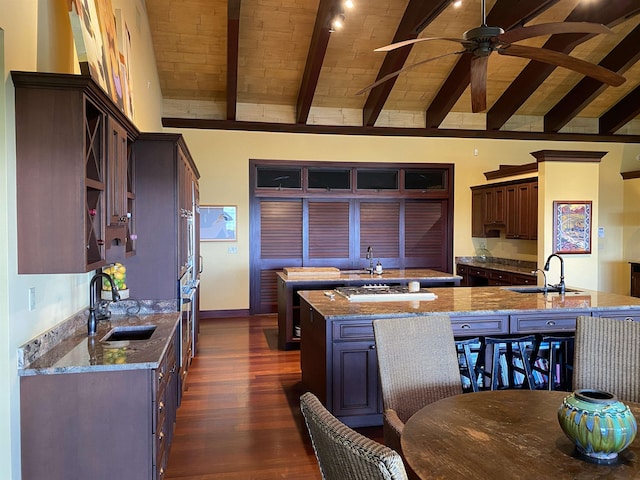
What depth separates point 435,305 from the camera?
3.54 metres

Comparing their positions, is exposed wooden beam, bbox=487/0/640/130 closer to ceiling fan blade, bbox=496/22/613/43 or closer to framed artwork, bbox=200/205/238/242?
ceiling fan blade, bbox=496/22/613/43

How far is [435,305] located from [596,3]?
15.2 feet

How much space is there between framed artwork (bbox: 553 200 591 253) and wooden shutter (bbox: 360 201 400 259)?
2.71 m

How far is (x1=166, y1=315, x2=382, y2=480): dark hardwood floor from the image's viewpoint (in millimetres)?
2814

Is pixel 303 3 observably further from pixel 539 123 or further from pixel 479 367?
pixel 539 123

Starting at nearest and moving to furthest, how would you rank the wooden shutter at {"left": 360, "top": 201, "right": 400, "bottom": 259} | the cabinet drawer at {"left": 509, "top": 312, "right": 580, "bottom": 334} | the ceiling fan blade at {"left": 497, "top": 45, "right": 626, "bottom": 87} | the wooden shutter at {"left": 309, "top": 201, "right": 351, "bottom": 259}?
1. the ceiling fan blade at {"left": 497, "top": 45, "right": 626, "bottom": 87}
2. the cabinet drawer at {"left": 509, "top": 312, "right": 580, "bottom": 334}
3. the wooden shutter at {"left": 309, "top": 201, "right": 351, "bottom": 259}
4. the wooden shutter at {"left": 360, "top": 201, "right": 400, "bottom": 259}

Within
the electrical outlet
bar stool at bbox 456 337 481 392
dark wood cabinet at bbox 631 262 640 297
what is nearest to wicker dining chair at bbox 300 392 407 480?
the electrical outlet

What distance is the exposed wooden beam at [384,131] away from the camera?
746cm

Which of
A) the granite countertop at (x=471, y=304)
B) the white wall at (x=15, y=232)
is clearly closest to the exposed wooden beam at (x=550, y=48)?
the granite countertop at (x=471, y=304)

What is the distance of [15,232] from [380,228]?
6560mm

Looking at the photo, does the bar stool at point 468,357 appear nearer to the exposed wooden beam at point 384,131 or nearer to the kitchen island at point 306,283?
the kitchen island at point 306,283

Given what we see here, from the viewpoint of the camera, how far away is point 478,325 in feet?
11.2

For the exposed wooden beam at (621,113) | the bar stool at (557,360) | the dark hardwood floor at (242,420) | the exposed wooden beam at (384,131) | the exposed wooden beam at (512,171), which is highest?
the exposed wooden beam at (621,113)

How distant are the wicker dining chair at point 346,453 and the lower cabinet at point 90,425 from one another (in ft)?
4.32
